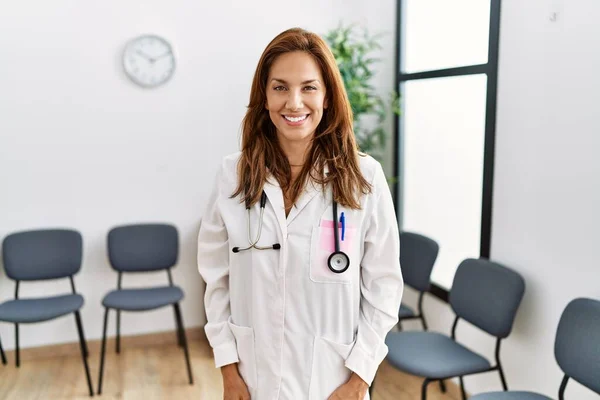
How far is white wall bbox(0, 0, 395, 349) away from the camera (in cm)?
333

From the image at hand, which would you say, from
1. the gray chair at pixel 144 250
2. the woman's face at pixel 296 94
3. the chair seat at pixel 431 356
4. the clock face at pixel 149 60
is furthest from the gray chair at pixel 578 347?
the clock face at pixel 149 60

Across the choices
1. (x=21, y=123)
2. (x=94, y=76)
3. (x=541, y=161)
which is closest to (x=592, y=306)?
(x=541, y=161)

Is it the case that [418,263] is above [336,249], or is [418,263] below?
below

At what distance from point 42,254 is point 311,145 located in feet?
8.17

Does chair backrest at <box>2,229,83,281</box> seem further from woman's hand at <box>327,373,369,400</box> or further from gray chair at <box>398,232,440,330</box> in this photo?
woman's hand at <box>327,373,369,400</box>

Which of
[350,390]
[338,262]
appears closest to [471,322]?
[350,390]

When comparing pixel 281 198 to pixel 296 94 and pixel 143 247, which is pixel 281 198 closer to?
pixel 296 94

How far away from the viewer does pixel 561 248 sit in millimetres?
2268

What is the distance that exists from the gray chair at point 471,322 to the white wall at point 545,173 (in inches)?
4.8

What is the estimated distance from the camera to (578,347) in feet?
6.63

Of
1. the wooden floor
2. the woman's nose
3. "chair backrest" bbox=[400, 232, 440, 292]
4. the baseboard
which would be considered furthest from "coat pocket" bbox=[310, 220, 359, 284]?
the baseboard

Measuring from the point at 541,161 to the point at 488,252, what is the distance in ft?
1.89

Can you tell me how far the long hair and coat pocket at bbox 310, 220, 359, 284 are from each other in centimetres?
8

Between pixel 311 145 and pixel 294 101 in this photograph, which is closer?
pixel 294 101
